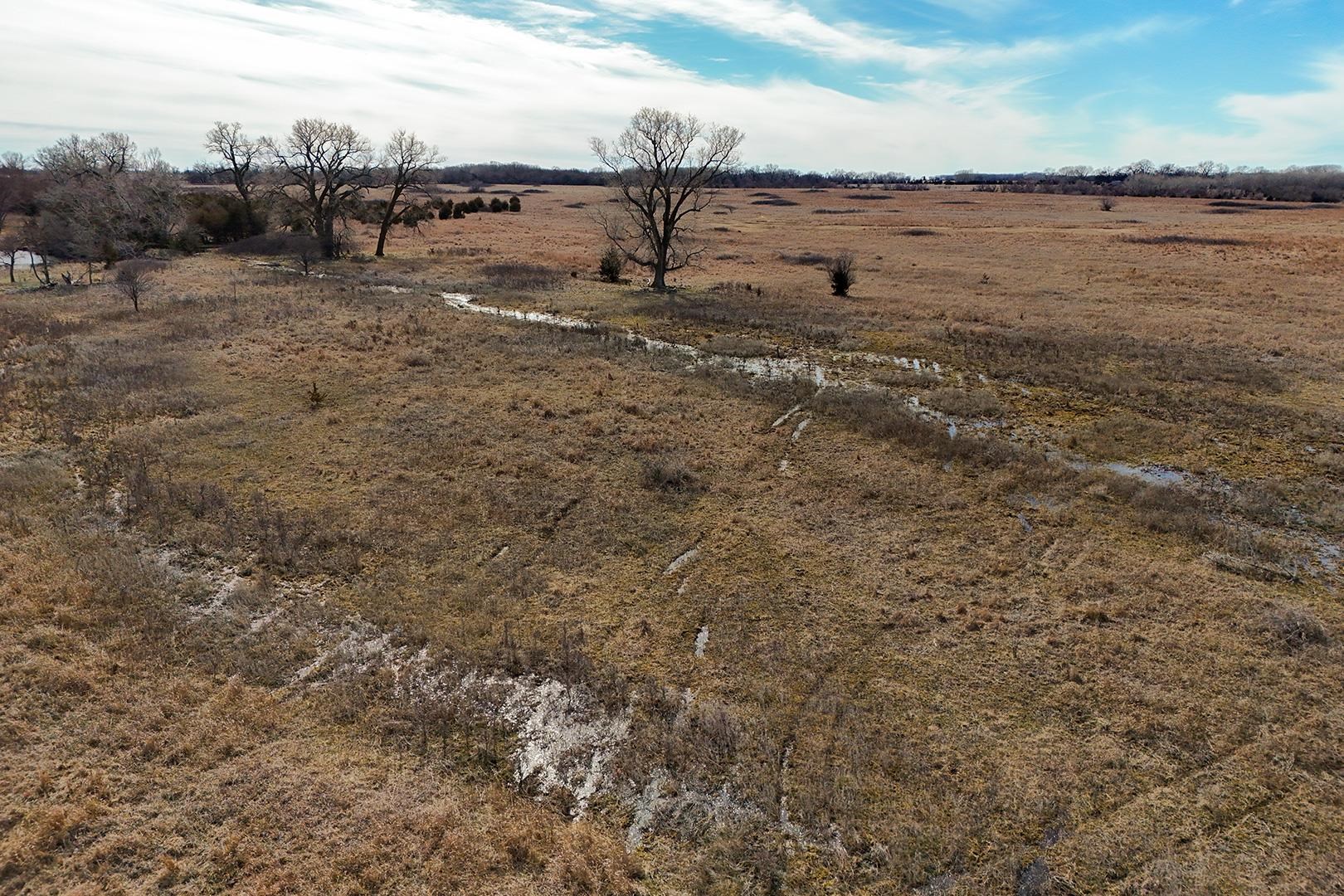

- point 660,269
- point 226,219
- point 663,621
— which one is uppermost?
point 226,219

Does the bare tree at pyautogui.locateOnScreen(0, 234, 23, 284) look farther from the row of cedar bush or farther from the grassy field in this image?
the grassy field

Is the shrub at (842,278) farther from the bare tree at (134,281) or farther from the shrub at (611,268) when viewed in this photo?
the bare tree at (134,281)

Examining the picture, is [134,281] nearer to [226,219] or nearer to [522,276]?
[522,276]

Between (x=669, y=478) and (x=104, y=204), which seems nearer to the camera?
(x=669, y=478)

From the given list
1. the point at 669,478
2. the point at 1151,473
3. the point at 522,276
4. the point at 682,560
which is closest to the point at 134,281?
the point at 522,276

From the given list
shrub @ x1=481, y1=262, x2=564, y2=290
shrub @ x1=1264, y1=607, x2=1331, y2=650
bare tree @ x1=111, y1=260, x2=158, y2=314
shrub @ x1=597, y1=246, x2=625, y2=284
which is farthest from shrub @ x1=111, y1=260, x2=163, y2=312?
shrub @ x1=1264, y1=607, x2=1331, y2=650

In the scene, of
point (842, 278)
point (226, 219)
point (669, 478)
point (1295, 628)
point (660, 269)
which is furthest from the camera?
point (226, 219)

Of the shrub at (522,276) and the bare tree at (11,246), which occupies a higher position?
the bare tree at (11,246)

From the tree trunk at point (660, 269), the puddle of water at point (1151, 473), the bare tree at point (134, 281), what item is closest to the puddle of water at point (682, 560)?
the puddle of water at point (1151, 473)

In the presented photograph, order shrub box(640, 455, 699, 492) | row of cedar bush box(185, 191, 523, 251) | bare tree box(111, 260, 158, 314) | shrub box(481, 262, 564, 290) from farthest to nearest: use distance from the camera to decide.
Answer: row of cedar bush box(185, 191, 523, 251) < shrub box(481, 262, 564, 290) < bare tree box(111, 260, 158, 314) < shrub box(640, 455, 699, 492)

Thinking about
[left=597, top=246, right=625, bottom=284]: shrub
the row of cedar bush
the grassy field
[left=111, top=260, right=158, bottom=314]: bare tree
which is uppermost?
the row of cedar bush
